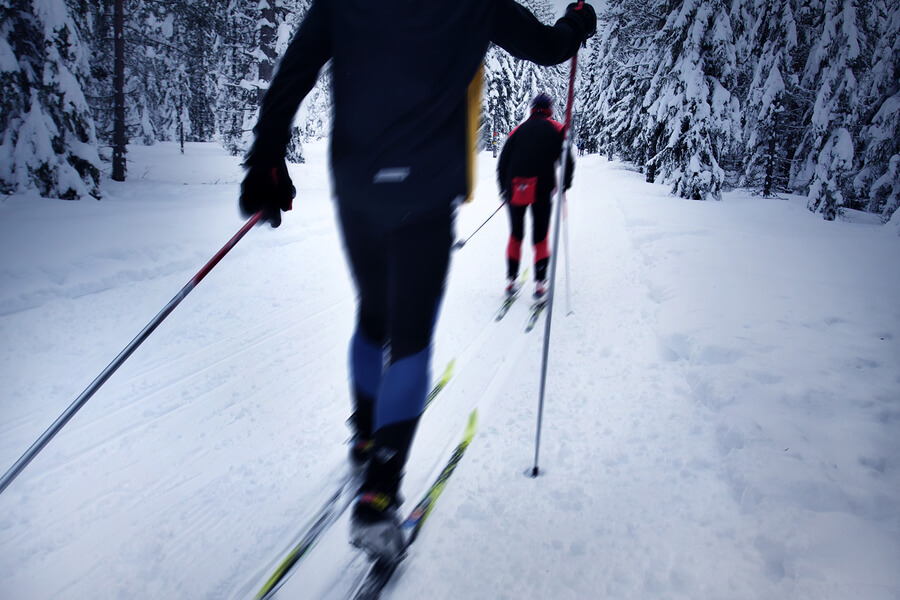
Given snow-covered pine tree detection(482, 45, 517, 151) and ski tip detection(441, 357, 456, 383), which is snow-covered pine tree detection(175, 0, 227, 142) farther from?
snow-covered pine tree detection(482, 45, 517, 151)

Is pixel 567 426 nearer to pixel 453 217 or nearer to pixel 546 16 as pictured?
pixel 453 217

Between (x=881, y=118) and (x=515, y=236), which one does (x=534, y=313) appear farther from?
(x=881, y=118)

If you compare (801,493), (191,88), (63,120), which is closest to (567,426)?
(801,493)

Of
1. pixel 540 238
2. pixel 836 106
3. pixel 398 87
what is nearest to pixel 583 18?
pixel 398 87

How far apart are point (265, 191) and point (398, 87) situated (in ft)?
2.21

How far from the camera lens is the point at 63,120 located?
8312 mm

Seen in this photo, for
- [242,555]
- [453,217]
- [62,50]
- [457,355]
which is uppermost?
[62,50]

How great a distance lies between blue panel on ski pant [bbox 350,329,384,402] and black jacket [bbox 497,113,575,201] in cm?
307

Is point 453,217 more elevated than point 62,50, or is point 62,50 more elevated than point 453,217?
point 62,50

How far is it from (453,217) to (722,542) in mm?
1586

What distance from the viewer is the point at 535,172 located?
412 cm

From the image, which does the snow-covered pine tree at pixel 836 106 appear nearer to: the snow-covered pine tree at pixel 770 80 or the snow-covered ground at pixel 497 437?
the snow-covered pine tree at pixel 770 80

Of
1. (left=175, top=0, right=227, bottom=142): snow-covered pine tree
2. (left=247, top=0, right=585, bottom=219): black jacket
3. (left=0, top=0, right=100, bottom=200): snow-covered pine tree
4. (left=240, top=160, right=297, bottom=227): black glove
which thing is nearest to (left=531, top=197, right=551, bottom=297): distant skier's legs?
(left=247, top=0, right=585, bottom=219): black jacket

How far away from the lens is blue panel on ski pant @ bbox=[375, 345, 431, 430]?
1.38 metres
